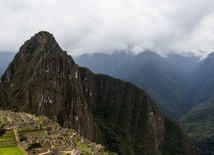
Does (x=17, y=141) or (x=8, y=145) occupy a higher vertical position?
(x=17, y=141)

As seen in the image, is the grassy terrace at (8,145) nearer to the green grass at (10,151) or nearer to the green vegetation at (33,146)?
the green grass at (10,151)

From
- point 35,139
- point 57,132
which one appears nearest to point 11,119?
point 57,132

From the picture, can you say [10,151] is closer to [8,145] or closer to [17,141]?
[8,145]

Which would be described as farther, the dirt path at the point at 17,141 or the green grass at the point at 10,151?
the dirt path at the point at 17,141

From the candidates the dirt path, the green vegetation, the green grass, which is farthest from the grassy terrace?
the green vegetation

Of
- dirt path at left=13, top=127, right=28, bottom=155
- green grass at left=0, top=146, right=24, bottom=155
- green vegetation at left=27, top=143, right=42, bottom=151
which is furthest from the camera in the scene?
dirt path at left=13, top=127, right=28, bottom=155

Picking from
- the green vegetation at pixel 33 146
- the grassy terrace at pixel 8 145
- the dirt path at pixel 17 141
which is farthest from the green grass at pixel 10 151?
the green vegetation at pixel 33 146

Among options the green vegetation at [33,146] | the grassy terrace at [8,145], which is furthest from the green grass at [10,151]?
the green vegetation at [33,146]

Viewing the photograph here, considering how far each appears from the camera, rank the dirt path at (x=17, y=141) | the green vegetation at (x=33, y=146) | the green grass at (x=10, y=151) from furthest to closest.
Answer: the dirt path at (x=17, y=141) < the green vegetation at (x=33, y=146) < the green grass at (x=10, y=151)

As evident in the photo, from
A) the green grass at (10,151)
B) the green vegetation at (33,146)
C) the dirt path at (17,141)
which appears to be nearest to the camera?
the green grass at (10,151)

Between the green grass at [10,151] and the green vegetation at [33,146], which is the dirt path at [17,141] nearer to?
the green grass at [10,151]

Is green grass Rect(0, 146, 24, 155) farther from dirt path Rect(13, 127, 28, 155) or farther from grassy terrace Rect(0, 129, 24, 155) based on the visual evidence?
dirt path Rect(13, 127, 28, 155)

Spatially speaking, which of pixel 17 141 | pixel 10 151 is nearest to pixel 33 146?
pixel 10 151

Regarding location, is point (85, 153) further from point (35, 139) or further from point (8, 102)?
point (8, 102)
